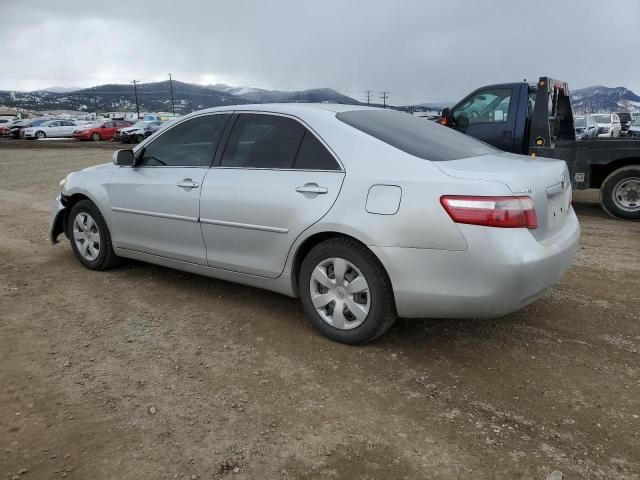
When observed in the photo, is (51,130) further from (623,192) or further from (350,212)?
(350,212)

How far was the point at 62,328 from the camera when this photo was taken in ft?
12.7

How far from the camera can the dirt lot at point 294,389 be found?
8.02 feet

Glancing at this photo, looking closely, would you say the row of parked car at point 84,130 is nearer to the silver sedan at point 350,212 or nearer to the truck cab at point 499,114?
the truck cab at point 499,114

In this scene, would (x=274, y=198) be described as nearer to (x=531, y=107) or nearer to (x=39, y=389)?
(x=39, y=389)

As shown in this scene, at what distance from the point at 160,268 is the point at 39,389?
2344 millimetres

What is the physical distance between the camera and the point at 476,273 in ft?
9.81

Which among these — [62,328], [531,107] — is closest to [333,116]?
[62,328]

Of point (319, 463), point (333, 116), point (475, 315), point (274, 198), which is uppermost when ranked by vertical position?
point (333, 116)

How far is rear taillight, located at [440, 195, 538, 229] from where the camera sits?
2.95m

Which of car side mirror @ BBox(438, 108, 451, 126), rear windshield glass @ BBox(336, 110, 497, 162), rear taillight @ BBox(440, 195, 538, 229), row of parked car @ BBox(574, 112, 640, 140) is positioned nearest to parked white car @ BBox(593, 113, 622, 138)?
row of parked car @ BBox(574, 112, 640, 140)

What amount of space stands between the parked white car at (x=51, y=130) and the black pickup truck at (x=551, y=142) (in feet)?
114

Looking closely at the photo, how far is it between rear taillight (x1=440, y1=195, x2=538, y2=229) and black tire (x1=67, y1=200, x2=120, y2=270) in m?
3.30

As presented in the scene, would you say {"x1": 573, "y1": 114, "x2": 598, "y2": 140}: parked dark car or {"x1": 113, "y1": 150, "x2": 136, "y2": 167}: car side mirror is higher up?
{"x1": 573, "y1": 114, "x2": 598, "y2": 140}: parked dark car

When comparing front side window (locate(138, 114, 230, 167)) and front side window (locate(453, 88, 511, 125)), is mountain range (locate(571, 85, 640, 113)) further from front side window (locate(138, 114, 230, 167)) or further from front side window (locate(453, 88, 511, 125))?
front side window (locate(138, 114, 230, 167))
